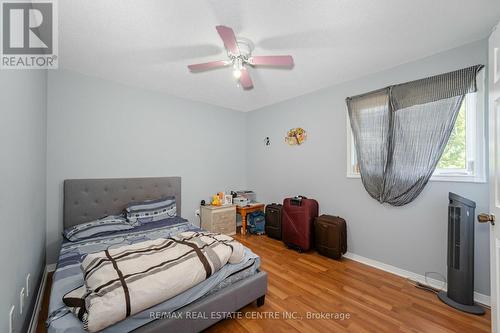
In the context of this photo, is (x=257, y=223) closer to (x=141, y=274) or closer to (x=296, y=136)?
(x=296, y=136)

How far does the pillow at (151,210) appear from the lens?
2.82m

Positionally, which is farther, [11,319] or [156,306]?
[156,306]

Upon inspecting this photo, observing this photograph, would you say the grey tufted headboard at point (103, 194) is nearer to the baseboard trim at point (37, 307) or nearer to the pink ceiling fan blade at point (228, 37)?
the baseboard trim at point (37, 307)

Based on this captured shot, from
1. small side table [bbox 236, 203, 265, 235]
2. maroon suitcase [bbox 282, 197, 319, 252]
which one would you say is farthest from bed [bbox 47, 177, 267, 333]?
maroon suitcase [bbox 282, 197, 319, 252]

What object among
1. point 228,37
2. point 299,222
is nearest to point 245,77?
point 228,37

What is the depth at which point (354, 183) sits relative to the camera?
2881 millimetres

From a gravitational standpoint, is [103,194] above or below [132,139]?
below

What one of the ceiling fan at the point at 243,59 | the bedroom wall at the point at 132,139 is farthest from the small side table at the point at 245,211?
the ceiling fan at the point at 243,59

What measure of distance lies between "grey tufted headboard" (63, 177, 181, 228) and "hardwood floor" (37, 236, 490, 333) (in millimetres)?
897

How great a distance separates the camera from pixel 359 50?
2.19 meters

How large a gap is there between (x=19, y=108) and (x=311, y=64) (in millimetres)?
2691

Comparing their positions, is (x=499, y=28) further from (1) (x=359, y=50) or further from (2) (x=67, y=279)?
(2) (x=67, y=279)

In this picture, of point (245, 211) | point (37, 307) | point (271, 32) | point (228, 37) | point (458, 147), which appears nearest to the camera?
point (228, 37)

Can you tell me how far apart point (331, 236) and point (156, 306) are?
7.66 feet
